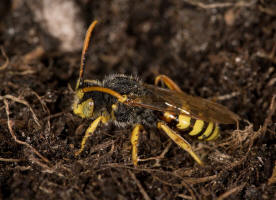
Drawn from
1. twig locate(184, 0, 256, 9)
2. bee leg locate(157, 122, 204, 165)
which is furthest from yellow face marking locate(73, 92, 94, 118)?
twig locate(184, 0, 256, 9)

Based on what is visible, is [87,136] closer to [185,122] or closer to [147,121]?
[147,121]

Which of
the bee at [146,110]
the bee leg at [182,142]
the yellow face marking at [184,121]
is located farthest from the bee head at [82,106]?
the yellow face marking at [184,121]

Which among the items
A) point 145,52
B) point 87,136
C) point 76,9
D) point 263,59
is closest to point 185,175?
point 87,136

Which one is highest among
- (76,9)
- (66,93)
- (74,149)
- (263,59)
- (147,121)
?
(76,9)

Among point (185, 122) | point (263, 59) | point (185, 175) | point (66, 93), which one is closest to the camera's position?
point (185, 175)

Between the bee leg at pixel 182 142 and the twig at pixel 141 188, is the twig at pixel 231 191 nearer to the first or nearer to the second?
the bee leg at pixel 182 142

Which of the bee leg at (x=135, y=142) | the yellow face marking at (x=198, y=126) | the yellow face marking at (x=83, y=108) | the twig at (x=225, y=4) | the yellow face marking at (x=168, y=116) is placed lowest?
the bee leg at (x=135, y=142)

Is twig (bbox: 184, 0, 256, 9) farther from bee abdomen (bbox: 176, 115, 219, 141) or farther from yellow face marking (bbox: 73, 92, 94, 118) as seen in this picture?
yellow face marking (bbox: 73, 92, 94, 118)

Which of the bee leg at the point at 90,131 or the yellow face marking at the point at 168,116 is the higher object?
the yellow face marking at the point at 168,116
